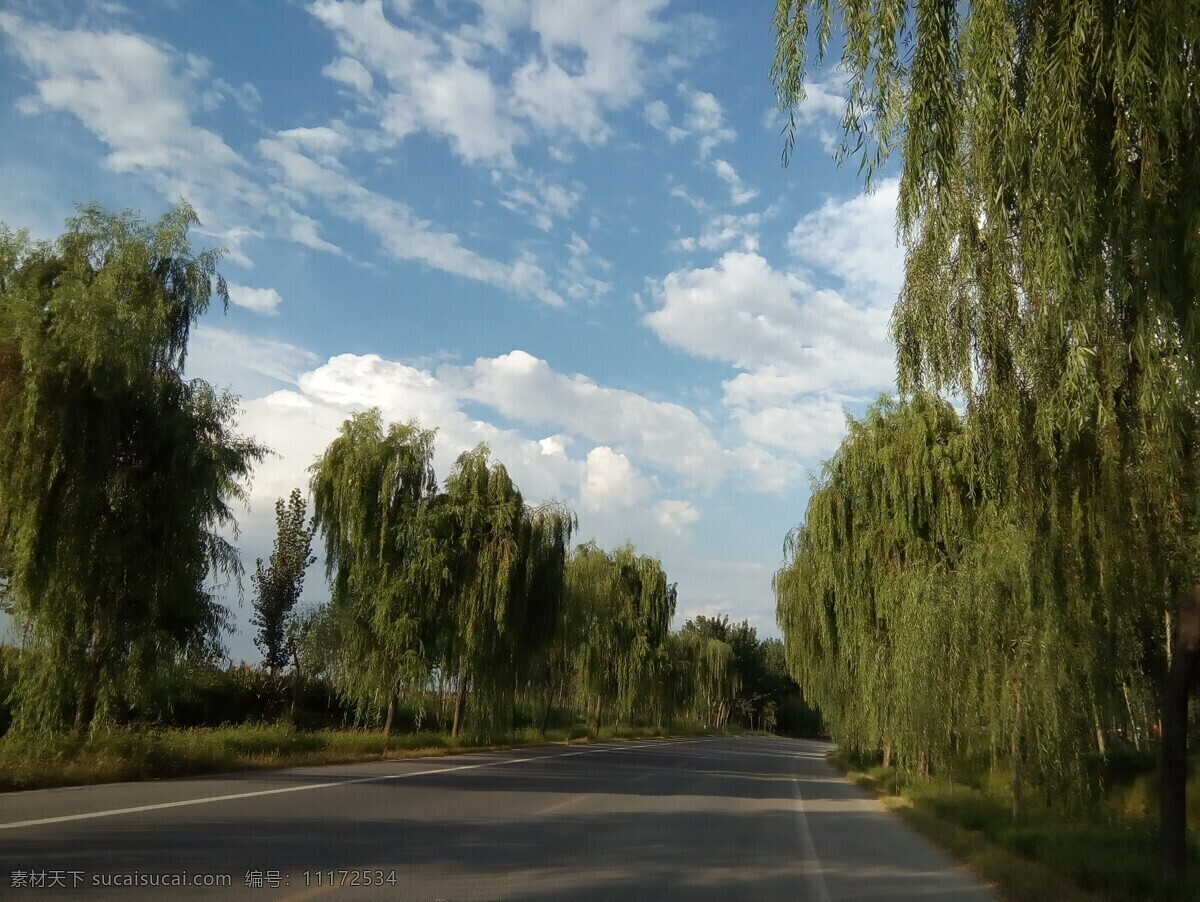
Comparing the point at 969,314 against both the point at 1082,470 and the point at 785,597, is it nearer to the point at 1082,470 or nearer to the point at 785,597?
the point at 1082,470

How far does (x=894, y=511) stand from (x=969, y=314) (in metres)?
11.1

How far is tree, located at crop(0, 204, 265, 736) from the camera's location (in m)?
14.1

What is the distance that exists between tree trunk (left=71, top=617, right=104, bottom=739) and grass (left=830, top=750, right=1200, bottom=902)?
511 inches

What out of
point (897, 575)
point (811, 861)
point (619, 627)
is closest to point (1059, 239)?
point (811, 861)

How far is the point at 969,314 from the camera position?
812 cm

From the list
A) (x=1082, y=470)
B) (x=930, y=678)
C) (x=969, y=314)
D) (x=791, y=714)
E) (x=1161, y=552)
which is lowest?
(x=791, y=714)

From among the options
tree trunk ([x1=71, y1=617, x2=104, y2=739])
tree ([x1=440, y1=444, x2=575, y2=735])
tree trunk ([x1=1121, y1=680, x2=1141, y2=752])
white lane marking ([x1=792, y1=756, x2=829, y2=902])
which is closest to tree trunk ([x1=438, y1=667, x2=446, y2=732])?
tree ([x1=440, y1=444, x2=575, y2=735])

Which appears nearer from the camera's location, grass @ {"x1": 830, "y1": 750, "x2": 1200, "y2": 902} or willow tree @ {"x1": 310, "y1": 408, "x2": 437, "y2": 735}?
grass @ {"x1": 830, "y1": 750, "x2": 1200, "y2": 902}

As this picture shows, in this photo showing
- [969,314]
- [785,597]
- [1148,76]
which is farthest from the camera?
[785,597]

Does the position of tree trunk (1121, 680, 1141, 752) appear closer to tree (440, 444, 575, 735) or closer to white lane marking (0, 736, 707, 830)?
white lane marking (0, 736, 707, 830)

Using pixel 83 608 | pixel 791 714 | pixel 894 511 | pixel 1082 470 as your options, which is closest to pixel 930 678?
pixel 894 511

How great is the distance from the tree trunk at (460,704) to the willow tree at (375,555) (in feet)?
5.65

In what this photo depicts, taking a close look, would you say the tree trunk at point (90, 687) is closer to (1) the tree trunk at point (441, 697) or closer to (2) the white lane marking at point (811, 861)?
(2) the white lane marking at point (811, 861)

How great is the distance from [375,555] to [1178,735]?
2116 centimetres
